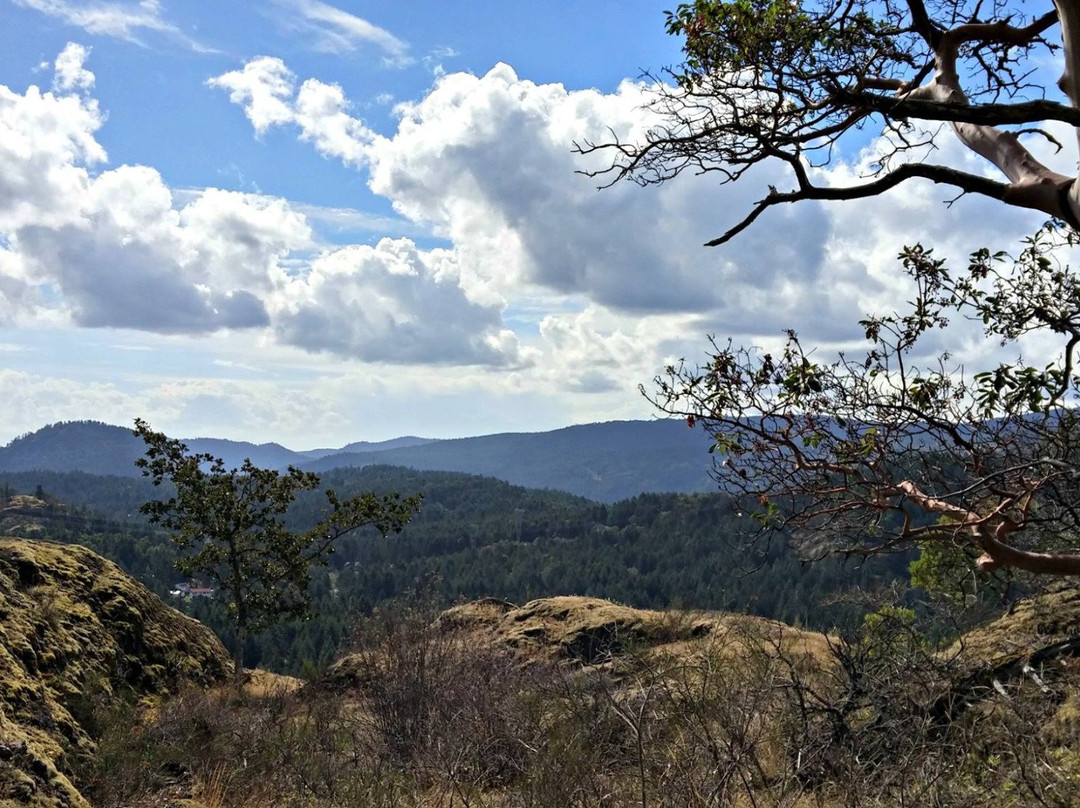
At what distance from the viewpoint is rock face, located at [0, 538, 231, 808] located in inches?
220

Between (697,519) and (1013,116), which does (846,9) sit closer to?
(1013,116)

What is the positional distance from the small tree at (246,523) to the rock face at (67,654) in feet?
5.00

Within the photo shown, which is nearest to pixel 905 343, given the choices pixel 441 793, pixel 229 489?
pixel 441 793

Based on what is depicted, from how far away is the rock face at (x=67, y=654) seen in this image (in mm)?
5598

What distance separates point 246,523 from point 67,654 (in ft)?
26.7

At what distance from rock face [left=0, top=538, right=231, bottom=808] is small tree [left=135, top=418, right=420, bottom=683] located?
1.52 meters

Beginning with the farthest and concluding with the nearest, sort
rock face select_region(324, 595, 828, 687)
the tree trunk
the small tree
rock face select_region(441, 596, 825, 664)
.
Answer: the small tree
the tree trunk
rock face select_region(441, 596, 825, 664)
rock face select_region(324, 595, 828, 687)

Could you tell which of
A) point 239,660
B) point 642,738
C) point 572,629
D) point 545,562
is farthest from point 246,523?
point 545,562

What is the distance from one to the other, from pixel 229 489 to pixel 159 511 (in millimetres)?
1723

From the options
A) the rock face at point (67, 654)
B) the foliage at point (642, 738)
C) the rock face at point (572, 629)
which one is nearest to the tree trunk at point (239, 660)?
the rock face at point (67, 654)

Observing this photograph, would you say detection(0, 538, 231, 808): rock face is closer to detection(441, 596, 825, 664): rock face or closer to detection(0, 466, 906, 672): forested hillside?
detection(441, 596, 825, 664): rock face

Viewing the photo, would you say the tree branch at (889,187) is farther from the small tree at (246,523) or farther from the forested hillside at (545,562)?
the forested hillside at (545,562)

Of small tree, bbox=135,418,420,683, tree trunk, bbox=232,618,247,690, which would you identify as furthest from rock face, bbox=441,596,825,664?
tree trunk, bbox=232,618,247,690

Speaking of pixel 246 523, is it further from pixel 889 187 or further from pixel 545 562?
pixel 545 562
